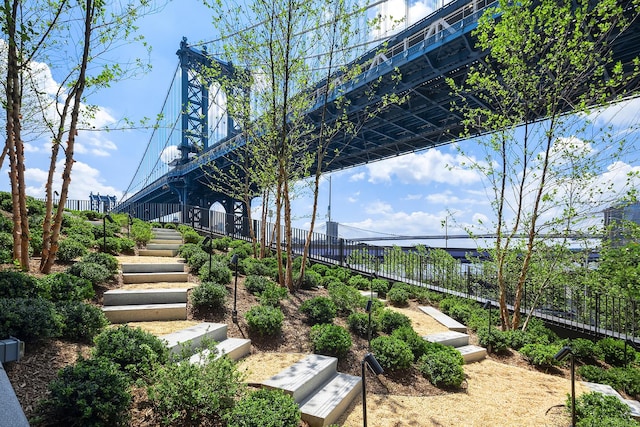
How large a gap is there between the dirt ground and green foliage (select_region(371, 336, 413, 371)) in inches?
6.5

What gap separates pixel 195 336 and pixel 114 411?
1769mm

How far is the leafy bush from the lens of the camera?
528cm

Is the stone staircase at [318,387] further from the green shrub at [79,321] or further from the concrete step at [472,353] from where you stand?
the concrete step at [472,353]

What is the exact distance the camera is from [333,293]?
668 cm

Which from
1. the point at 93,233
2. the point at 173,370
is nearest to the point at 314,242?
the point at 93,233

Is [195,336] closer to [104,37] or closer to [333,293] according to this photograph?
[333,293]

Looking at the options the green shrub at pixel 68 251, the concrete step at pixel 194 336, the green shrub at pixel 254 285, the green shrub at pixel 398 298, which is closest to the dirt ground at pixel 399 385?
the concrete step at pixel 194 336

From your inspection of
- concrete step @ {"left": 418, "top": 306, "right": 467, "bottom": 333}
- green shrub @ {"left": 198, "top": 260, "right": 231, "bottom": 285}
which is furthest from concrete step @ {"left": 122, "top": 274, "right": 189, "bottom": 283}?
concrete step @ {"left": 418, "top": 306, "right": 467, "bottom": 333}

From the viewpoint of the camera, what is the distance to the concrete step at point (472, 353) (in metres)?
5.48

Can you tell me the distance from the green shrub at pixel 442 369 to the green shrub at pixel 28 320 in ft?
14.4

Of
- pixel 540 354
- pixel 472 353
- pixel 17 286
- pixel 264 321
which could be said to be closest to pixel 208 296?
pixel 264 321

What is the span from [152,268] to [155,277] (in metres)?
0.36

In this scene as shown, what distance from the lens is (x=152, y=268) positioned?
6.68 m

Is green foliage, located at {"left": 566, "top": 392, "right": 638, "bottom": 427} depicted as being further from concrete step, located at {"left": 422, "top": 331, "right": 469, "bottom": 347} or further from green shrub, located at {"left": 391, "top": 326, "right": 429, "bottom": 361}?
concrete step, located at {"left": 422, "top": 331, "right": 469, "bottom": 347}
